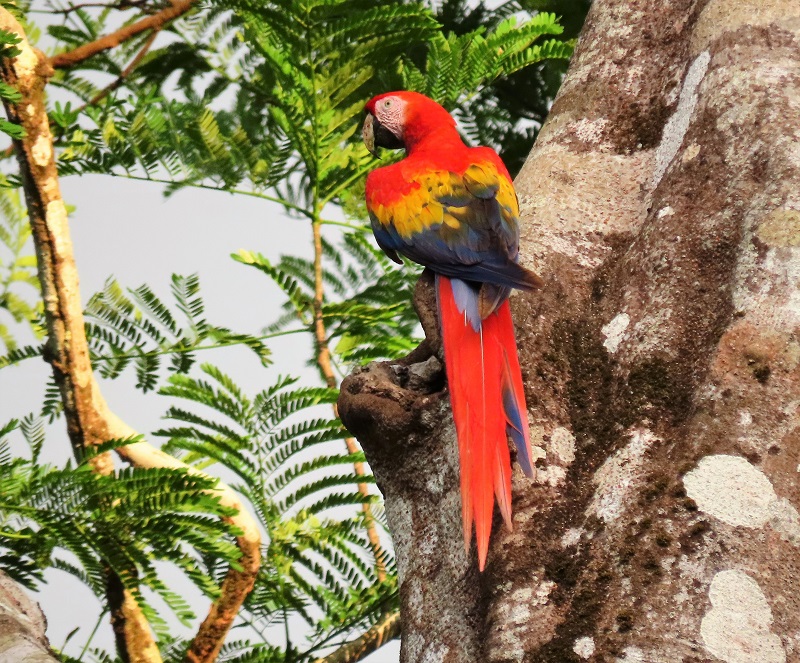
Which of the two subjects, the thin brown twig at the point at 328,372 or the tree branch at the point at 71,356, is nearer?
the tree branch at the point at 71,356

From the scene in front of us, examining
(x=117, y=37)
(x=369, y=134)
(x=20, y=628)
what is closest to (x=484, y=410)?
(x=20, y=628)

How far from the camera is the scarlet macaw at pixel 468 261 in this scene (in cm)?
138

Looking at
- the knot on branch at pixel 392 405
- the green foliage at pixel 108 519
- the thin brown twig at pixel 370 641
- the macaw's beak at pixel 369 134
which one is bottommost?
the thin brown twig at pixel 370 641

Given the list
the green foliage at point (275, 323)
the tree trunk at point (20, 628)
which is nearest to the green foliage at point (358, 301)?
the green foliage at point (275, 323)

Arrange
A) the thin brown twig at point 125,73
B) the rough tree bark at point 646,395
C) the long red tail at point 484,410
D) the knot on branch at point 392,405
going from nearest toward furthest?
1. the rough tree bark at point 646,395
2. the long red tail at point 484,410
3. the knot on branch at point 392,405
4. the thin brown twig at point 125,73

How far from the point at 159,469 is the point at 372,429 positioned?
75 centimetres

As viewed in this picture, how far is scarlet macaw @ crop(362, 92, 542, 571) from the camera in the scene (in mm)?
1376

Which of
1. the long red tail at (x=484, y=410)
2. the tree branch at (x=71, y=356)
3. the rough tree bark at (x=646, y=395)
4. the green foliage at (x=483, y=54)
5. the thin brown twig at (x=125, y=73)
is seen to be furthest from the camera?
the thin brown twig at (x=125, y=73)

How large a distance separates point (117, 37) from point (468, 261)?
1730mm

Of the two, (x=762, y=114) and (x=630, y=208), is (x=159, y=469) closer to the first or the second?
(x=630, y=208)

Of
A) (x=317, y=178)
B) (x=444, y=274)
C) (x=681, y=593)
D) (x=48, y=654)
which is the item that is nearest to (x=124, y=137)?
(x=317, y=178)

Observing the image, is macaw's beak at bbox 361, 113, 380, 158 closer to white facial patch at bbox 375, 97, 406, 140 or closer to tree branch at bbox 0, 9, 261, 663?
white facial patch at bbox 375, 97, 406, 140

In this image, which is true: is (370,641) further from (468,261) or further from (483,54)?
(483,54)

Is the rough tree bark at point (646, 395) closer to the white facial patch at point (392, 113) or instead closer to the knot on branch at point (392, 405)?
the knot on branch at point (392, 405)
